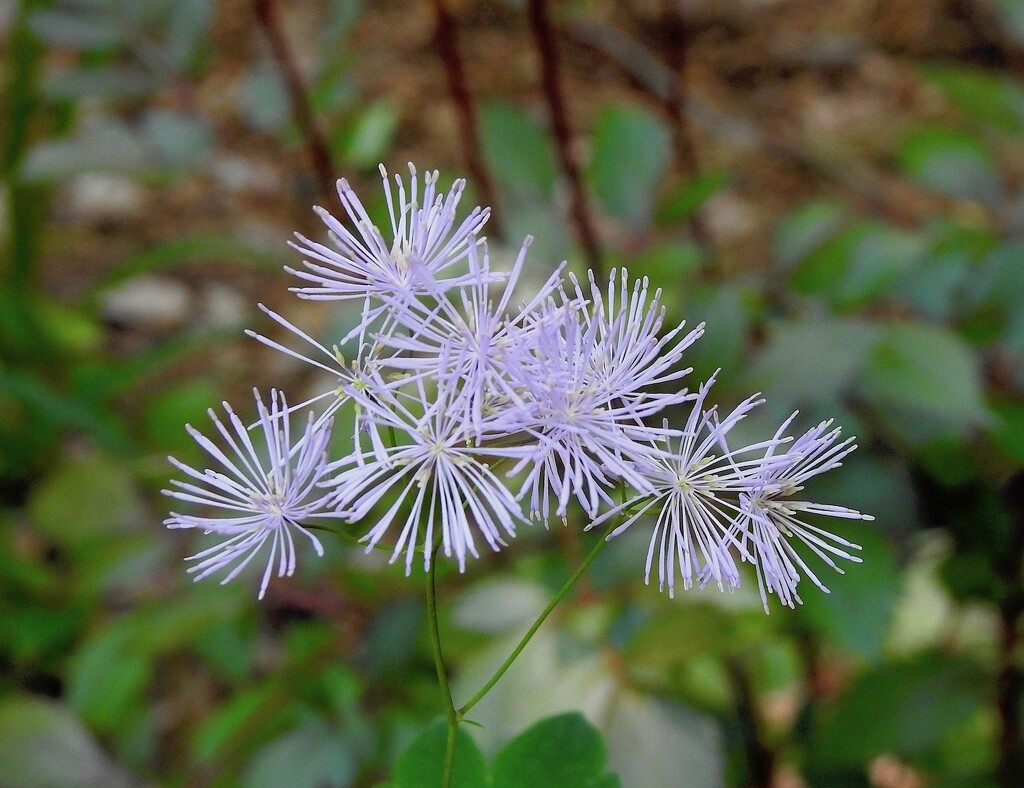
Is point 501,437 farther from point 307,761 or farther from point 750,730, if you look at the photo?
point 750,730

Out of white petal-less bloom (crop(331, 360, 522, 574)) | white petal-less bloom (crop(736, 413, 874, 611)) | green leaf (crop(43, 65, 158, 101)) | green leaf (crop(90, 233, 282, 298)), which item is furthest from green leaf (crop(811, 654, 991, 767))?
green leaf (crop(43, 65, 158, 101))

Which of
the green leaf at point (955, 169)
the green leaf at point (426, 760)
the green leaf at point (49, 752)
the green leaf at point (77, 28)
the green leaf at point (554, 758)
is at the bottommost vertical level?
the green leaf at point (49, 752)

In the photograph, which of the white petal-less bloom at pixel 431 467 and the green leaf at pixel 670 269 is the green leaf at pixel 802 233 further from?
the white petal-less bloom at pixel 431 467

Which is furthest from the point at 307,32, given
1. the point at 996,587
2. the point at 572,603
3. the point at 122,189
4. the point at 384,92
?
the point at 996,587

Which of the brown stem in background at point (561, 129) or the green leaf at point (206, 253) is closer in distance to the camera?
the brown stem in background at point (561, 129)

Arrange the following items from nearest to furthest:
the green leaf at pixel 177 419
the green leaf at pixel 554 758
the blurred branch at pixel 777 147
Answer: the green leaf at pixel 554 758 < the green leaf at pixel 177 419 < the blurred branch at pixel 777 147

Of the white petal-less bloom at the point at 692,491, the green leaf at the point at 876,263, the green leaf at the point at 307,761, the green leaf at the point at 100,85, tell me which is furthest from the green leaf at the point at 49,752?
the green leaf at the point at 876,263
